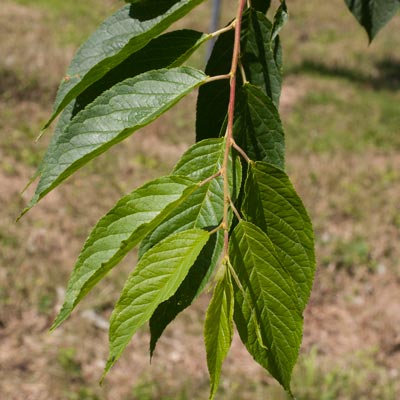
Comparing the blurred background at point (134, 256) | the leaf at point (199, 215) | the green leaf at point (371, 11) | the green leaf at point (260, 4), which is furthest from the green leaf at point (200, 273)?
the blurred background at point (134, 256)

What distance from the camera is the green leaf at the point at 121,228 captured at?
16.4 inches

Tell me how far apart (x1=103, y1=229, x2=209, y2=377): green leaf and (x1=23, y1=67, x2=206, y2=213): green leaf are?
0.09 meters

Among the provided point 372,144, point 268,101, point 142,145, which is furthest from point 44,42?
point 268,101

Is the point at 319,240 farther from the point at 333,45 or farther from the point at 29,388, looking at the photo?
the point at 333,45

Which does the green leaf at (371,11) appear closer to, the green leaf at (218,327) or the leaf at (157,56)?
the leaf at (157,56)

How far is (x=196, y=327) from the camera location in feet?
9.57

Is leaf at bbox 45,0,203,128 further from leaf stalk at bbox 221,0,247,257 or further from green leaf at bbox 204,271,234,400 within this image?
green leaf at bbox 204,271,234,400

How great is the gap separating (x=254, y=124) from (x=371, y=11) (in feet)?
0.99

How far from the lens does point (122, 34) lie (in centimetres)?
56

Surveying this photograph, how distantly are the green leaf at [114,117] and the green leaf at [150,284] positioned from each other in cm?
9

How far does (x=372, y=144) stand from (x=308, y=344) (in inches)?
83.5

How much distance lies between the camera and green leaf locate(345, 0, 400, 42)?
727 millimetres

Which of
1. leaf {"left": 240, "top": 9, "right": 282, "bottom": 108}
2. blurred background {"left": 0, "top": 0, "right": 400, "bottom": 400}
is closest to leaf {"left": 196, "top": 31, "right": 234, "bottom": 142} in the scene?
leaf {"left": 240, "top": 9, "right": 282, "bottom": 108}

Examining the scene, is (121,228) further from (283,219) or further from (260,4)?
(260,4)
